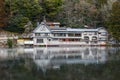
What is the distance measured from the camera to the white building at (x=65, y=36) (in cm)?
4809

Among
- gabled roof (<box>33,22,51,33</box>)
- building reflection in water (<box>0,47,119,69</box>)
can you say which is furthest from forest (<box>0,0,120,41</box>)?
building reflection in water (<box>0,47,119,69</box>)

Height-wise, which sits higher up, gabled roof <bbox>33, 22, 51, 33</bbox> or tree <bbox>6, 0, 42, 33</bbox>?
tree <bbox>6, 0, 42, 33</bbox>

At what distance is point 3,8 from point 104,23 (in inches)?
607

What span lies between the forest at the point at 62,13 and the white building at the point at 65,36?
4.69 ft

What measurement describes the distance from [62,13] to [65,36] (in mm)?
4811

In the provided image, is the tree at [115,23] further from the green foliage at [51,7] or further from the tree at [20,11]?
the tree at [20,11]

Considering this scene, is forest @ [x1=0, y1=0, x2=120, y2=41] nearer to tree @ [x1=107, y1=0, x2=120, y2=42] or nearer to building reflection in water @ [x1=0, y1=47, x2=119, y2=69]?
tree @ [x1=107, y1=0, x2=120, y2=42]

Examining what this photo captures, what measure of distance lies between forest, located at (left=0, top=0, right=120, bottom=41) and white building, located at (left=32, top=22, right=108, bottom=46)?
143 centimetres

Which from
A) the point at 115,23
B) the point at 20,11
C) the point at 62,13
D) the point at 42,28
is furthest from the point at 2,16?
the point at 115,23

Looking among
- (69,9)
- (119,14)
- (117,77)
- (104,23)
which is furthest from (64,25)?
(117,77)

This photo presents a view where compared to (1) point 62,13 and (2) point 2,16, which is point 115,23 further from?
(2) point 2,16

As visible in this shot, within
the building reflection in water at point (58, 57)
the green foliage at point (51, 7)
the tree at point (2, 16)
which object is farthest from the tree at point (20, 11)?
the building reflection in water at point (58, 57)

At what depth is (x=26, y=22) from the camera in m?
48.3

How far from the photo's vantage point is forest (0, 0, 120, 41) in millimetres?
48031
